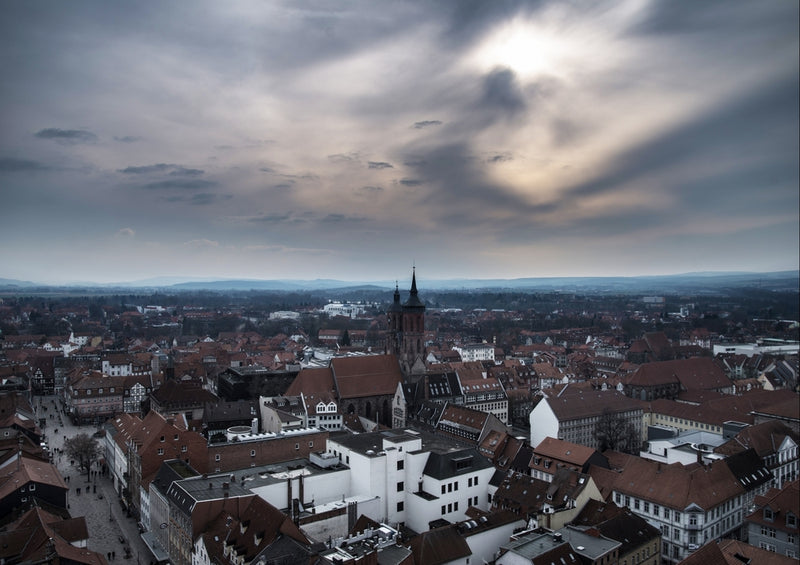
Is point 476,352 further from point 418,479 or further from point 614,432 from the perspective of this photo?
point 418,479

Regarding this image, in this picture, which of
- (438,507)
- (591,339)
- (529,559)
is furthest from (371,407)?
(591,339)

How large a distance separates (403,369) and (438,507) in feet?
108

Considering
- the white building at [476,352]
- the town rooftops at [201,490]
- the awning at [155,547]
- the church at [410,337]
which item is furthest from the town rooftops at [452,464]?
the white building at [476,352]

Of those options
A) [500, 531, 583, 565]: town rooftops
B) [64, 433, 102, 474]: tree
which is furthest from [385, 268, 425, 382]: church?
[500, 531, 583, 565]: town rooftops

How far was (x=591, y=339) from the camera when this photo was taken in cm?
16912

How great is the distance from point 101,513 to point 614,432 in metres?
51.4

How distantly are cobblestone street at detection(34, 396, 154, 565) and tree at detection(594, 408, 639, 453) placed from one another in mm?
46490

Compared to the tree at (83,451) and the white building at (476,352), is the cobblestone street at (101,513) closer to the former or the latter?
the tree at (83,451)

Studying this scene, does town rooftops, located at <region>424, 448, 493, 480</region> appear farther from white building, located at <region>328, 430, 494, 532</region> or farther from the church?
the church

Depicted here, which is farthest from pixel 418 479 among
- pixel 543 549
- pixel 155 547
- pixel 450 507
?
pixel 155 547

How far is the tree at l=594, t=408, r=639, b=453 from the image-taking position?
6344 centimetres

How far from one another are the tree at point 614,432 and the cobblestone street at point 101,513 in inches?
1830

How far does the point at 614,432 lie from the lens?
63.4 m

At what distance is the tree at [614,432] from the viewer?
208 ft
